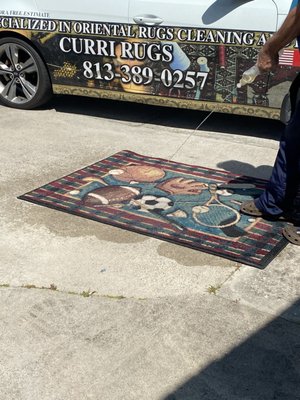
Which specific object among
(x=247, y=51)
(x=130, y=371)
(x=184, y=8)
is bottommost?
(x=130, y=371)

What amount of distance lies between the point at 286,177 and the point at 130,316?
1.54m

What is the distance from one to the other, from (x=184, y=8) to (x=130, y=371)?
3894mm

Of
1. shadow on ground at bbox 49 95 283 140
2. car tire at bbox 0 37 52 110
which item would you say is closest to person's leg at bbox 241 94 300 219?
shadow on ground at bbox 49 95 283 140

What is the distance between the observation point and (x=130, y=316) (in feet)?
10.1

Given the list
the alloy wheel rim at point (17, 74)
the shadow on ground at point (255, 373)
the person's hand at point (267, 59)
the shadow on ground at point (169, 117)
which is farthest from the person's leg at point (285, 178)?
the alloy wheel rim at point (17, 74)

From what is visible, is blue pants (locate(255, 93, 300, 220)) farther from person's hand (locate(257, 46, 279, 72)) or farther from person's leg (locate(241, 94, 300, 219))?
person's hand (locate(257, 46, 279, 72))

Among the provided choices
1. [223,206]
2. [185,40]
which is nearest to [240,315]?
[223,206]

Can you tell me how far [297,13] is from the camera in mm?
3395

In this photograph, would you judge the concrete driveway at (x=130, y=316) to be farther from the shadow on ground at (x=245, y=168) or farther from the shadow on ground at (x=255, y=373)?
the shadow on ground at (x=245, y=168)

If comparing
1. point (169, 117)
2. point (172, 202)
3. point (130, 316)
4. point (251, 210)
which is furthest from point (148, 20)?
point (130, 316)

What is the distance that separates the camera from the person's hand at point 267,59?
144 inches

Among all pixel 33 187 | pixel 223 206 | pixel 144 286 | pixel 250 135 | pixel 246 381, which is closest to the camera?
pixel 246 381

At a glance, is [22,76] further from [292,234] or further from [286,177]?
[292,234]

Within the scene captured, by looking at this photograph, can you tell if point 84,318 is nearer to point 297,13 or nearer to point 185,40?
point 297,13
